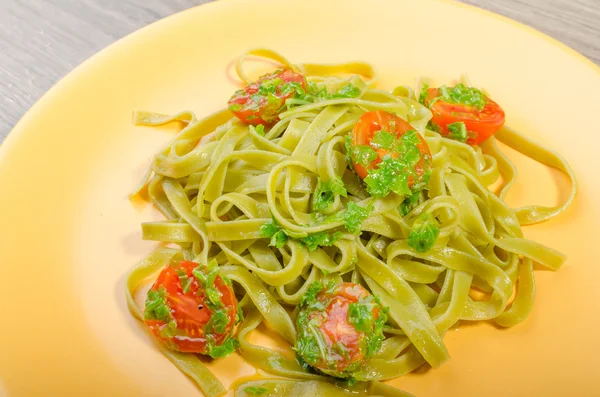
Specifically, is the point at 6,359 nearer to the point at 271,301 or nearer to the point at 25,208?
the point at 25,208

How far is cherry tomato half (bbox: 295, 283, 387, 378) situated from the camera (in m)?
2.73

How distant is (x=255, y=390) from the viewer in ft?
9.43

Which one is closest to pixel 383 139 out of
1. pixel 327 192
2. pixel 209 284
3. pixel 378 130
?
pixel 378 130

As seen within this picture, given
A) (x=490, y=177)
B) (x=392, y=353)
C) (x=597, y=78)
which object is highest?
(x=597, y=78)

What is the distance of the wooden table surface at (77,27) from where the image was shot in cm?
496

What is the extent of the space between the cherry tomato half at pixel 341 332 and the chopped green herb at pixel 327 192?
0.63m

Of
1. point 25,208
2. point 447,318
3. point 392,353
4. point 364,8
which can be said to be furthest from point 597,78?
point 25,208

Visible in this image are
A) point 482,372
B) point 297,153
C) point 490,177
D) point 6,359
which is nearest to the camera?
point 6,359

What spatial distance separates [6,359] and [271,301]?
1.47 metres

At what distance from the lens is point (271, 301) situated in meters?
3.26

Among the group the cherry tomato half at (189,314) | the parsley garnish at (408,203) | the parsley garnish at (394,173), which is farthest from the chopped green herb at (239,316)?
the parsley garnish at (408,203)

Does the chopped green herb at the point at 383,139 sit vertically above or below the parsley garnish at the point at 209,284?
above

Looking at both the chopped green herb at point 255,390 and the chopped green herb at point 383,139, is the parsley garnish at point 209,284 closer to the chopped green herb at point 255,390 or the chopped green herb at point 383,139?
the chopped green herb at point 255,390

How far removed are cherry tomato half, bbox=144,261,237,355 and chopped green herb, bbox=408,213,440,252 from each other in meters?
1.17
